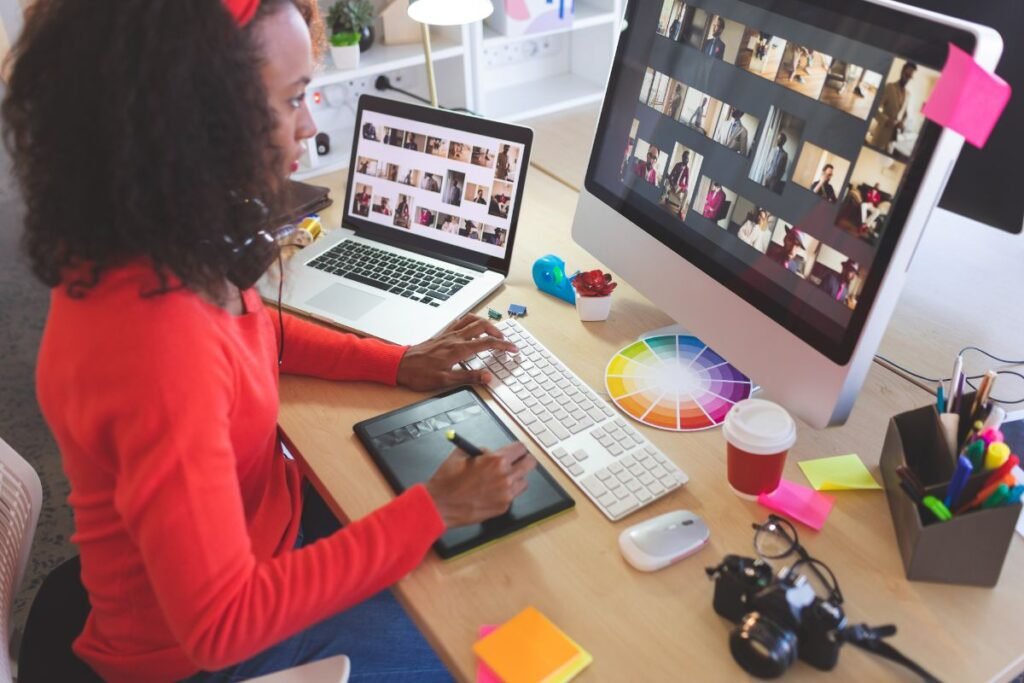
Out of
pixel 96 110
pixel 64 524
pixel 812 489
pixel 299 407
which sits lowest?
pixel 64 524

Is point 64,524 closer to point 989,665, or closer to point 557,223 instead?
point 557,223

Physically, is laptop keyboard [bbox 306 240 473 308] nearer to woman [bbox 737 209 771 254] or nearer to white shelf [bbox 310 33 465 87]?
woman [bbox 737 209 771 254]

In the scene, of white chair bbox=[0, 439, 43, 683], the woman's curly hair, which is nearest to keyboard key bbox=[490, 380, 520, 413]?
the woman's curly hair

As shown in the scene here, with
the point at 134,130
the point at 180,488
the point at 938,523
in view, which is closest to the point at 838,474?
the point at 938,523

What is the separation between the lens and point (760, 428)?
91 cm

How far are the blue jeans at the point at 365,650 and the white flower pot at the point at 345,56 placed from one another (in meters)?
1.27

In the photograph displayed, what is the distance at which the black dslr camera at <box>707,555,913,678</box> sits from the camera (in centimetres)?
75

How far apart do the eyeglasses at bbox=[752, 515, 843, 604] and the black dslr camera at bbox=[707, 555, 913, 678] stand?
5 centimetres

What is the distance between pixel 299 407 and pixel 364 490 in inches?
7.9

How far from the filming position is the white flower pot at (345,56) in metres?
1.87

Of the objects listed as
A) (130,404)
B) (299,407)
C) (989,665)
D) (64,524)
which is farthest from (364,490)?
(64,524)

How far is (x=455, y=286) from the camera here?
133 cm

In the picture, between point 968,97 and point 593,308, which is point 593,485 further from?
point 968,97

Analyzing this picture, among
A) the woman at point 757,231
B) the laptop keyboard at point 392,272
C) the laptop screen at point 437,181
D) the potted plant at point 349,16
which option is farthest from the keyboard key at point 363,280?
the potted plant at point 349,16
